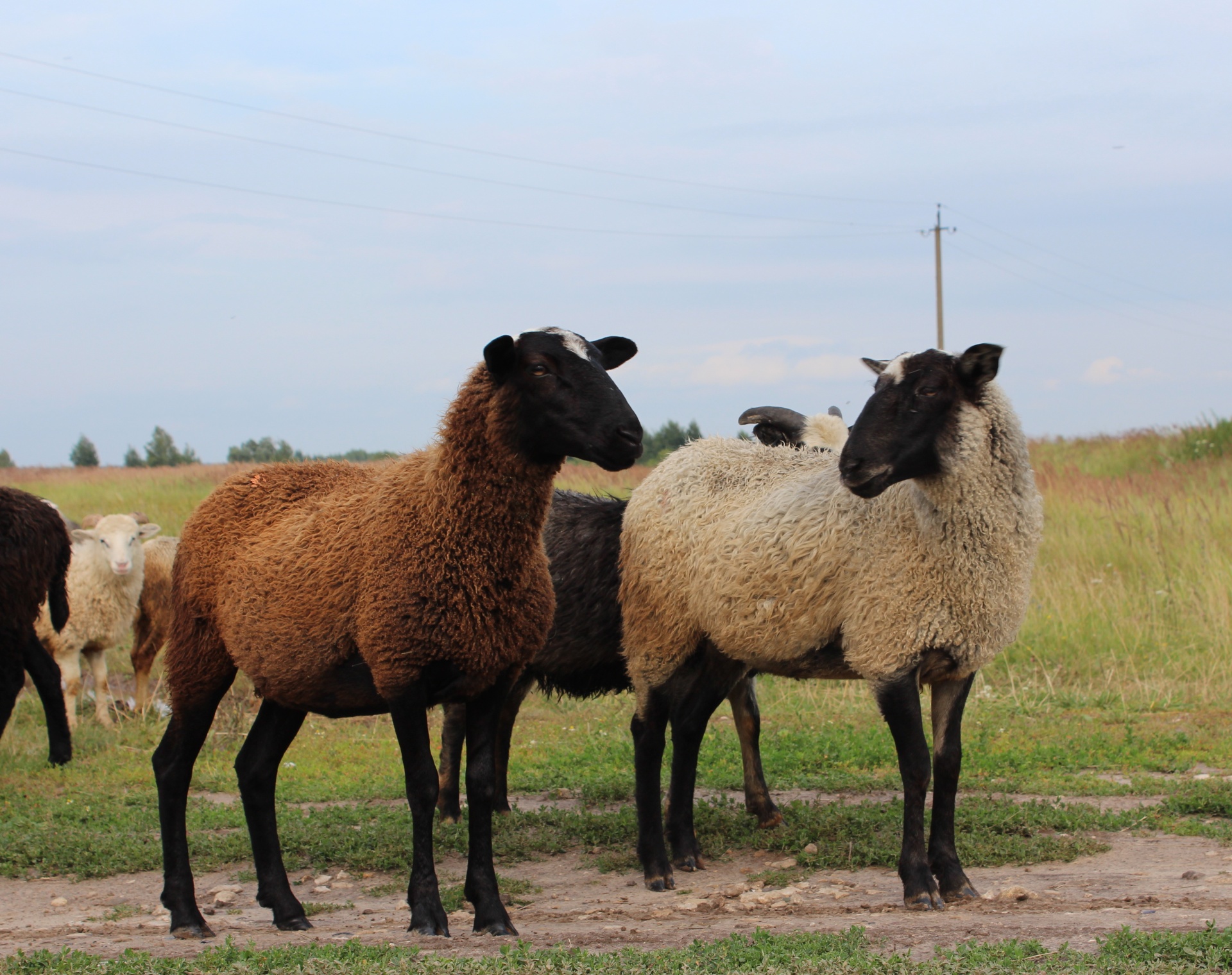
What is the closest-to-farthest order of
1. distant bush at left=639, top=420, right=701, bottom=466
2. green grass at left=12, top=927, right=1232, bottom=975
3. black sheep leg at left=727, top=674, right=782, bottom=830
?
green grass at left=12, top=927, right=1232, bottom=975, black sheep leg at left=727, top=674, right=782, bottom=830, distant bush at left=639, top=420, right=701, bottom=466

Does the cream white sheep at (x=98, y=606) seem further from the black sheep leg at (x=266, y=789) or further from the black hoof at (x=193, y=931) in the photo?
the black hoof at (x=193, y=931)

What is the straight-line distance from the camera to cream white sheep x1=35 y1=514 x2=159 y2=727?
11547 millimetres

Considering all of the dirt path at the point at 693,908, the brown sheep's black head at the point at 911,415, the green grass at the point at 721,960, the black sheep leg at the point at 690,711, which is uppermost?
the brown sheep's black head at the point at 911,415

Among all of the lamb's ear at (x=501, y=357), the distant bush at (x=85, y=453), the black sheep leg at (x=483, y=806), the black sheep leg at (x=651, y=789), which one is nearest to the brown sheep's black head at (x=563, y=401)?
the lamb's ear at (x=501, y=357)

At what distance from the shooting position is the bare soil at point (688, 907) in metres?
5.11

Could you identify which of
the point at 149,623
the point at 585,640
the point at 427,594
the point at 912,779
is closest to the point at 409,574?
the point at 427,594

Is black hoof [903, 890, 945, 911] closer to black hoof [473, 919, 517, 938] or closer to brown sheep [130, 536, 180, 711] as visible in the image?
black hoof [473, 919, 517, 938]

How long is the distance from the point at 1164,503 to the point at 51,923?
13509mm

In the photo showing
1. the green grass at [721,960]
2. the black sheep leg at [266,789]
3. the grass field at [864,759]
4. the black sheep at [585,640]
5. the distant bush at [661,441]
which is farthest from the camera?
the distant bush at [661,441]

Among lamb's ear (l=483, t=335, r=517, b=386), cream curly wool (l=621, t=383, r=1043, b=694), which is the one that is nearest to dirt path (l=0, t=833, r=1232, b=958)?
cream curly wool (l=621, t=383, r=1043, b=694)

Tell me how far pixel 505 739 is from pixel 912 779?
338cm

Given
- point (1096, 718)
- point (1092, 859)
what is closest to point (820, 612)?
point (1092, 859)

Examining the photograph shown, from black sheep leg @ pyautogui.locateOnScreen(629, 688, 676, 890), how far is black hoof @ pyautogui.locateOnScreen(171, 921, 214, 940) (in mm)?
2213

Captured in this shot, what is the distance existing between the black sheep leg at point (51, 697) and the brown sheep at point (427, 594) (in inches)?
184
